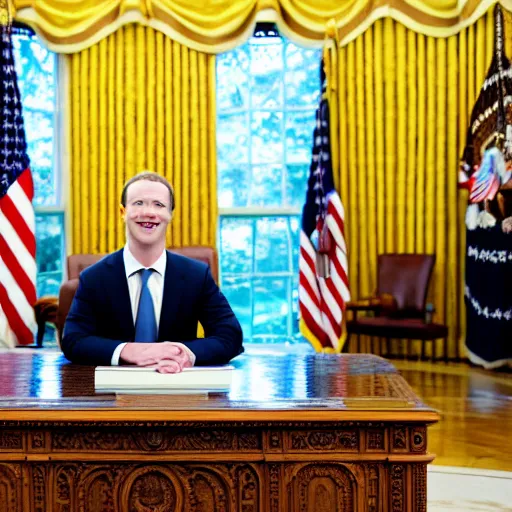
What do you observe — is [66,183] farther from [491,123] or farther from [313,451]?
[313,451]

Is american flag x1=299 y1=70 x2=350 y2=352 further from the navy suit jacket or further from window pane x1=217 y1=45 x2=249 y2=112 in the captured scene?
the navy suit jacket

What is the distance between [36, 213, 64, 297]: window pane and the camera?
7629 millimetres

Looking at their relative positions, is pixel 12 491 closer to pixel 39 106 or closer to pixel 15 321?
pixel 15 321

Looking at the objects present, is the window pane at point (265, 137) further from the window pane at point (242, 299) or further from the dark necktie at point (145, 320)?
the dark necktie at point (145, 320)

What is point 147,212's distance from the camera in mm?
2475

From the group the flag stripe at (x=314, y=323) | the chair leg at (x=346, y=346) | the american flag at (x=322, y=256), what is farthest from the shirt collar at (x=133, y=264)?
the chair leg at (x=346, y=346)

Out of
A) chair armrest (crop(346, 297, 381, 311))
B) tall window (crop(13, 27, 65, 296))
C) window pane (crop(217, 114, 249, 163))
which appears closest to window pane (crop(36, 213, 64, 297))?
tall window (crop(13, 27, 65, 296))

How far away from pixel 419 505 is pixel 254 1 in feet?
19.8

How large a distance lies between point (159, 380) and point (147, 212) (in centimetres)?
58

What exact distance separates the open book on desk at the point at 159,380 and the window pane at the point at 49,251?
569 cm

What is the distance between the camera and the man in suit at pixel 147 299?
249 cm

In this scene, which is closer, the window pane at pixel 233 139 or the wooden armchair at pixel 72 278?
the wooden armchair at pixel 72 278

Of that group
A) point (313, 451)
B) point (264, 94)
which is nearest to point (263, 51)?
point (264, 94)

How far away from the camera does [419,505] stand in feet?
6.43
